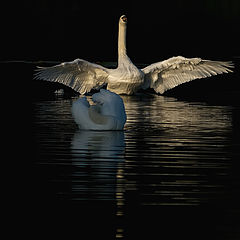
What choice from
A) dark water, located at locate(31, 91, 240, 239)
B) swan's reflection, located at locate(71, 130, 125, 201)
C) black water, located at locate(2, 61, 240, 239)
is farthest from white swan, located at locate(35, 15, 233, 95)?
swan's reflection, located at locate(71, 130, 125, 201)

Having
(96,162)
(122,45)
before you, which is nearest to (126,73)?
(122,45)

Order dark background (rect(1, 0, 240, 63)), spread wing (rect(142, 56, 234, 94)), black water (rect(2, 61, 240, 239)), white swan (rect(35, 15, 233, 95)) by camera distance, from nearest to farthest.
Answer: black water (rect(2, 61, 240, 239)) → white swan (rect(35, 15, 233, 95)) → spread wing (rect(142, 56, 234, 94)) → dark background (rect(1, 0, 240, 63))

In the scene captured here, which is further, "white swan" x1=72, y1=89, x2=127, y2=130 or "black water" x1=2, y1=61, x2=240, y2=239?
"white swan" x1=72, y1=89, x2=127, y2=130

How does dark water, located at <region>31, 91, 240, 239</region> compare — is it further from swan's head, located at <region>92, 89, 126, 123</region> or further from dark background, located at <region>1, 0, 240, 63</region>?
dark background, located at <region>1, 0, 240, 63</region>

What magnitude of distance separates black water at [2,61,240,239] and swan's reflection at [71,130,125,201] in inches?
0.5

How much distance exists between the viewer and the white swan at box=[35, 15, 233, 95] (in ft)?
83.6

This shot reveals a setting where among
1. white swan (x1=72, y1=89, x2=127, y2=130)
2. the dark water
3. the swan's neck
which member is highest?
the swan's neck

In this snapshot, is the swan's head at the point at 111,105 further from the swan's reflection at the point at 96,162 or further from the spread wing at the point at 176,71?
the spread wing at the point at 176,71

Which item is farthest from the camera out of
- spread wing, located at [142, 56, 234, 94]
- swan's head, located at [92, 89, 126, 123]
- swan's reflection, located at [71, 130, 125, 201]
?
spread wing, located at [142, 56, 234, 94]

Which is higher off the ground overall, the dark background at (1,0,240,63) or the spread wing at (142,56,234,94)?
the dark background at (1,0,240,63)

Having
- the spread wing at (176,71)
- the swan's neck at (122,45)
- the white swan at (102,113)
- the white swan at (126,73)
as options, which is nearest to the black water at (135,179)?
the white swan at (102,113)

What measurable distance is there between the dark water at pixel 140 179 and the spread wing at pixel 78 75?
7.44 m

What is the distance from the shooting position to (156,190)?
11344 millimetres

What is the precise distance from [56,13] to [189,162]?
127 feet
